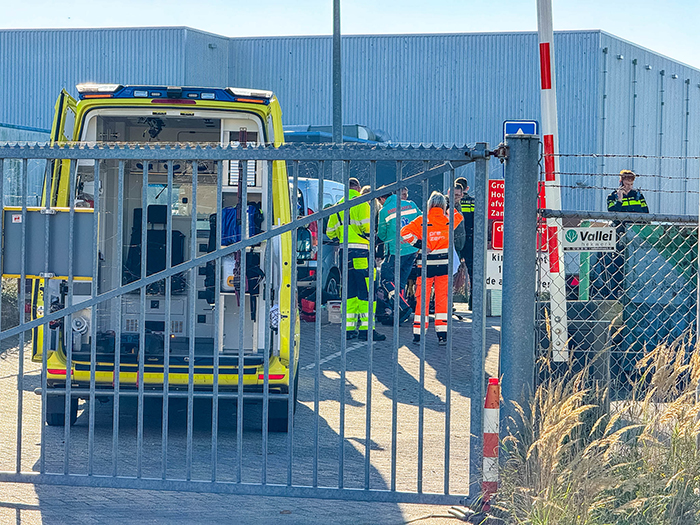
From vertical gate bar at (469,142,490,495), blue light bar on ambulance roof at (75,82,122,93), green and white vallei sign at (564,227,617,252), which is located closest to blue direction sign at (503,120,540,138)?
green and white vallei sign at (564,227,617,252)

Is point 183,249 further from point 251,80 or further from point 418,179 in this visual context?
point 251,80

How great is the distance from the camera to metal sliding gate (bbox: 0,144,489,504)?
4828mm

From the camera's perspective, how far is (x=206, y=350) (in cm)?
771

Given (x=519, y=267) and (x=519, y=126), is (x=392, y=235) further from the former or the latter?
(x=519, y=267)

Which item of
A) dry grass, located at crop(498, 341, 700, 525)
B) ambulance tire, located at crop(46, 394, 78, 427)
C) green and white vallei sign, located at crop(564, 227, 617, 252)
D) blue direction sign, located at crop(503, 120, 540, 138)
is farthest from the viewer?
blue direction sign, located at crop(503, 120, 540, 138)

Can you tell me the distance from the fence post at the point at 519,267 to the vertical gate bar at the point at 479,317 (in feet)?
0.38

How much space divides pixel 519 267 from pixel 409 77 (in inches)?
897

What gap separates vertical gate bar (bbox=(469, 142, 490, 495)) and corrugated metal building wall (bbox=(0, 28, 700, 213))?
20460 mm

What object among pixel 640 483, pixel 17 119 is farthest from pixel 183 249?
pixel 17 119

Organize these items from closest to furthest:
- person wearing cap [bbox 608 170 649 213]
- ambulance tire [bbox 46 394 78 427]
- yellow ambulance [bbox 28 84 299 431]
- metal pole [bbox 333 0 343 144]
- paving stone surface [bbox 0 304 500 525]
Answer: paving stone surface [bbox 0 304 500 525]
yellow ambulance [bbox 28 84 299 431]
ambulance tire [bbox 46 394 78 427]
person wearing cap [bbox 608 170 649 213]
metal pole [bbox 333 0 343 144]

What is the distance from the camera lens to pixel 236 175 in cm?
757

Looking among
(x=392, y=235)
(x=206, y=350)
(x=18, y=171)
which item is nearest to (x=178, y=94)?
(x=206, y=350)

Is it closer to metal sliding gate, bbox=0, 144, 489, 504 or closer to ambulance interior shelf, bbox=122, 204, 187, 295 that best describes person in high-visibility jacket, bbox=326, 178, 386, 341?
metal sliding gate, bbox=0, 144, 489, 504

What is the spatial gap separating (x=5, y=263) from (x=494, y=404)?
107 inches
